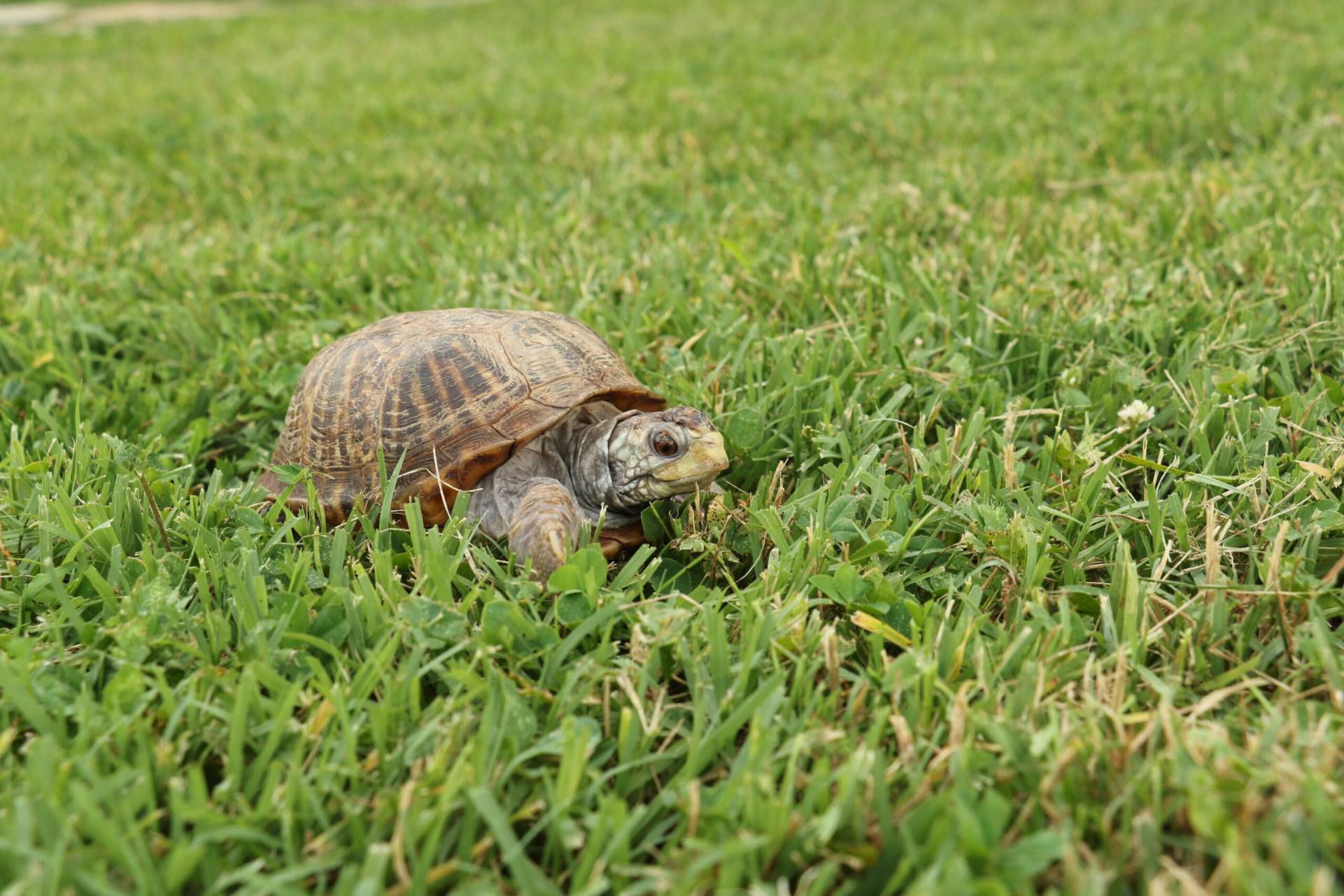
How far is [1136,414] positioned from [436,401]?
5.98 ft

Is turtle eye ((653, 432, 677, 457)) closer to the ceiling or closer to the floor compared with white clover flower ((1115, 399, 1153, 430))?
closer to the ceiling

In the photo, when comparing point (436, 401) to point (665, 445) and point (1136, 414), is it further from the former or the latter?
point (1136, 414)

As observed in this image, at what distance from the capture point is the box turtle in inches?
95.8

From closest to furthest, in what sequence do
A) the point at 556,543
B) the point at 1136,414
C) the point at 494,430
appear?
1. the point at 556,543
2. the point at 494,430
3. the point at 1136,414

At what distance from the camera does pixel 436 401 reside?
2568 mm

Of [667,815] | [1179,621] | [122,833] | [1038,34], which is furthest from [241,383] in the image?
[1038,34]

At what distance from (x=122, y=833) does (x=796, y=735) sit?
1059 mm

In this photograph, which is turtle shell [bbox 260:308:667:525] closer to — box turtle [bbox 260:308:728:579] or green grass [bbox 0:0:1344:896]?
box turtle [bbox 260:308:728:579]

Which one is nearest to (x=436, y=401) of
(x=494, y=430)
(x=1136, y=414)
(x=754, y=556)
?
(x=494, y=430)

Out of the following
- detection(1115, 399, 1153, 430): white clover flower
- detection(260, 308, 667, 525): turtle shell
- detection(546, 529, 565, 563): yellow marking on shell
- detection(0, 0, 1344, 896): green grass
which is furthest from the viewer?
detection(1115, 399, 1153, 430): white clover flower

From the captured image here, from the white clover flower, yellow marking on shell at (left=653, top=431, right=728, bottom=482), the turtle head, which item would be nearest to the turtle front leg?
the turtle head

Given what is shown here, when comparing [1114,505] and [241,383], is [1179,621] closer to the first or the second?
[1114,505]

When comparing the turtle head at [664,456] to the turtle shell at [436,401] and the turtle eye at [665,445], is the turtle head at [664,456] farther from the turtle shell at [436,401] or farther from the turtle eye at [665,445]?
the turtle shell at [436,401]

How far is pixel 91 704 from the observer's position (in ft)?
5.76
